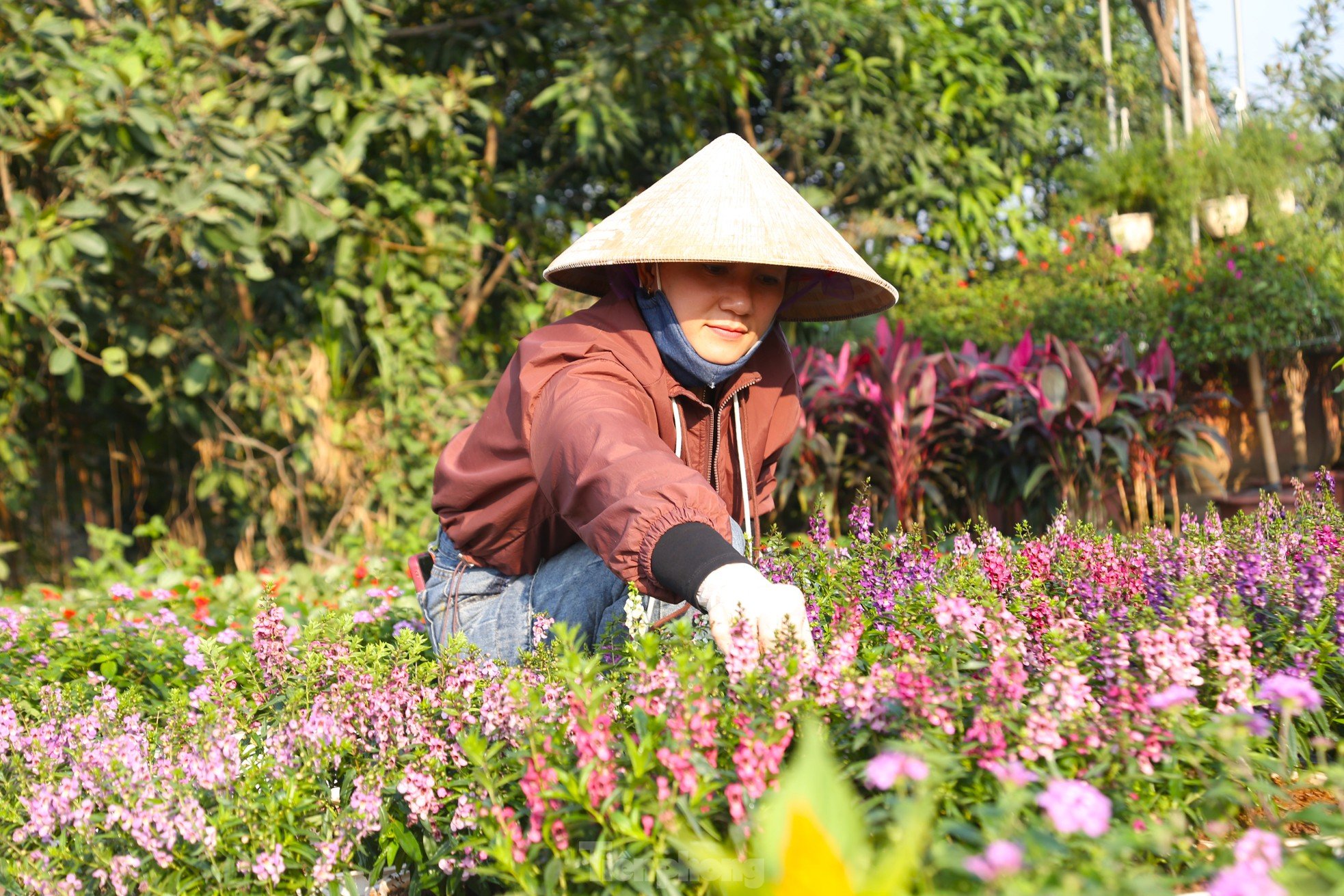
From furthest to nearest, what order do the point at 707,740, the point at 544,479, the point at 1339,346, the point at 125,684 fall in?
the point at 1339,346, the point at 125,684, the point at 544,479, the point at 707,740

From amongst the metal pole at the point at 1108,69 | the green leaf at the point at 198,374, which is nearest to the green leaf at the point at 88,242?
the green leaf at the point at 198,374

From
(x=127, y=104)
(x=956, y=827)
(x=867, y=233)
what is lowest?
(x=956, y=827)

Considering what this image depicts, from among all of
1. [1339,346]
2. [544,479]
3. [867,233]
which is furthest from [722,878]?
[867,233]

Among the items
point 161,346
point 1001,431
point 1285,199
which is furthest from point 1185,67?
point 161,346

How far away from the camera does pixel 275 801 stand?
153cm

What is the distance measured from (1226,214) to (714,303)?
6.31m

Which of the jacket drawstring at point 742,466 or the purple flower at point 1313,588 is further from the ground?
the jacket drawstring at point 742,466

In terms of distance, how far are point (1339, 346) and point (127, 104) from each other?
5518 mm

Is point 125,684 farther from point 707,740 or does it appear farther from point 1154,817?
point 1154,817

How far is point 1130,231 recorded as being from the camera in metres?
7.95

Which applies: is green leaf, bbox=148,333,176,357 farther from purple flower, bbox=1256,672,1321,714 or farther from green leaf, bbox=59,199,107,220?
purple flower, bbox=1256,672,1321,714

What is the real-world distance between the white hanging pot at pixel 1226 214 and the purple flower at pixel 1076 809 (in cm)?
728

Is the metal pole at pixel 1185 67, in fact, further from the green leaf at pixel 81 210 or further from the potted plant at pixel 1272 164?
the green leaf at pixel 81 210

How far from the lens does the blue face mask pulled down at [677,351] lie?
2283 millimetres
